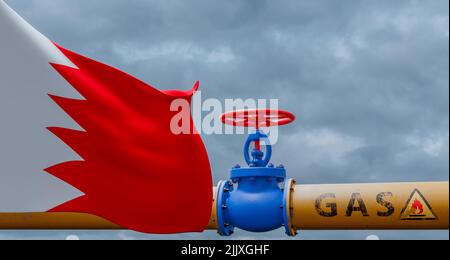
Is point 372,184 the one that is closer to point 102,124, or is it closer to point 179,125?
point 179,125

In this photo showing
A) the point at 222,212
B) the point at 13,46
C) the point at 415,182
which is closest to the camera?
the point at 13,46

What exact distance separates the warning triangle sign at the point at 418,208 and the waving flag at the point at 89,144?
72.1 inches

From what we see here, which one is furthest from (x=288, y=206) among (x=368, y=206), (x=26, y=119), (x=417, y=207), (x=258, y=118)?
(x=26, y=119)

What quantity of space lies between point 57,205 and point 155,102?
1121 mm

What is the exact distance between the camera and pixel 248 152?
5.43 meters

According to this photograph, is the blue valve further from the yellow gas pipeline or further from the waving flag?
the waving flag

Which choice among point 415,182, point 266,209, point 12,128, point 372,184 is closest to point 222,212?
point 266,209

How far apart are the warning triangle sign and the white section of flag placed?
3026 millimetres

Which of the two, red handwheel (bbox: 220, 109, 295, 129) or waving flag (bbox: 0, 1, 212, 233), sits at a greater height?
red handwheel (bbox: 220, 109, 295, 129)

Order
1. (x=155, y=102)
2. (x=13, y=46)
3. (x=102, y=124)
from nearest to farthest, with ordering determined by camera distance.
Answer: (x=13, y=46), (x=102, y=124), (x=155, y=102)

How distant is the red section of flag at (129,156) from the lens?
155 inches

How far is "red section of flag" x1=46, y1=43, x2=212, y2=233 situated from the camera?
395 cm

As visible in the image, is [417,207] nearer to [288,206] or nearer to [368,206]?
[368,206]

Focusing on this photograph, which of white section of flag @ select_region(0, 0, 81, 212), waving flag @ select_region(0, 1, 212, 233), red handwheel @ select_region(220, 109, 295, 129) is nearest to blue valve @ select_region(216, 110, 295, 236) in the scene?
red handwheel @ select_region(220, 109, 295, 129)
